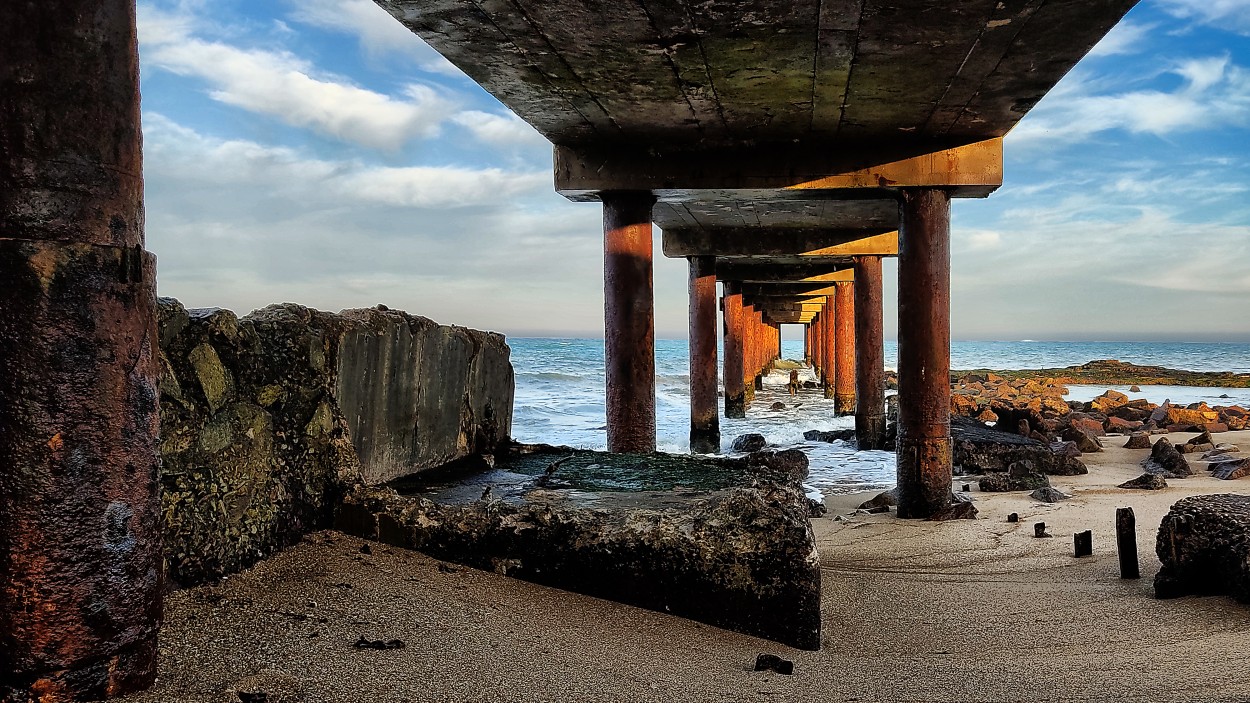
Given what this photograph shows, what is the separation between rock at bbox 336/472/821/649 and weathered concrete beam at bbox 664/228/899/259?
9.97 metres

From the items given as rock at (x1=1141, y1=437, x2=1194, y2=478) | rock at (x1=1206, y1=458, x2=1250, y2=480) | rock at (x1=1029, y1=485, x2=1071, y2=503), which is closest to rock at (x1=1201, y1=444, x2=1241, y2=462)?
rock at (x1=1141, y1=437, x2=1194, y2=478)

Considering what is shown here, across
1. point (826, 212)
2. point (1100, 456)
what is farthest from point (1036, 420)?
point (826, 212)

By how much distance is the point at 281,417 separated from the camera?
319cm

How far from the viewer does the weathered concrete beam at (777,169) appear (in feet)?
23.1

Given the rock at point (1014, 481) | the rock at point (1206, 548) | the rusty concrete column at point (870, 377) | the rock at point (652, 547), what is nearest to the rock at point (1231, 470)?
the rock at point (1014, 481)

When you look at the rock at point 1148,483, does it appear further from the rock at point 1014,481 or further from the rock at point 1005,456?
the rock at point 1005,456

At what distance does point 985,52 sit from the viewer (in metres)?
5.12

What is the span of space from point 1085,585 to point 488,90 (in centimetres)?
477

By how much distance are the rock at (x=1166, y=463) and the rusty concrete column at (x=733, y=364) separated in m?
9.22

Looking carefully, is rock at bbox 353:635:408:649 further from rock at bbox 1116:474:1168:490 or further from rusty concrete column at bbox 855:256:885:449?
rusty concrete column at bbox 855:256:885:449

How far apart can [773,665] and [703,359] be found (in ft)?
32.8

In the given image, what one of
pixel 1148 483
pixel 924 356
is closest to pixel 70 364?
pixel 924 356

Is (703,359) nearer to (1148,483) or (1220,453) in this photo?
(1148,483)

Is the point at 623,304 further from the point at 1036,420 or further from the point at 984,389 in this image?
the point at 984,389
